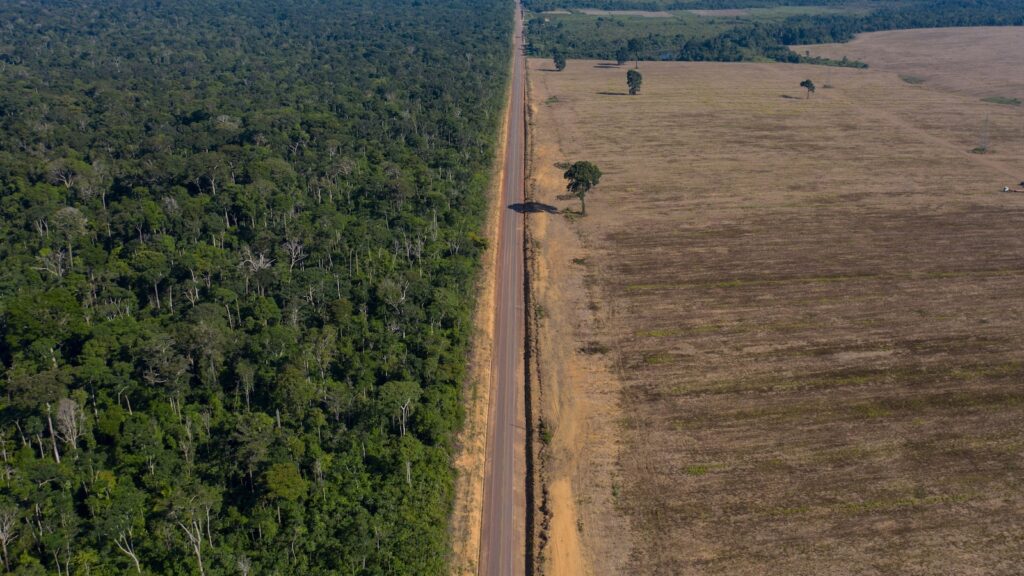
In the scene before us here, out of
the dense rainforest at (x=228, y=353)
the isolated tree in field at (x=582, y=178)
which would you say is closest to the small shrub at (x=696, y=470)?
the dense rainforest at (x=228, y=353)

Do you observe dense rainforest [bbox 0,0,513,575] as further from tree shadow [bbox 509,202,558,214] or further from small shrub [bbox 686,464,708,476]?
small shrub [bbox 686,464,708,476]

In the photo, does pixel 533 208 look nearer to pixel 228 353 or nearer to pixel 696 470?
pixel 228 353

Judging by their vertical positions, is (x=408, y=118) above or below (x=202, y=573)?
above

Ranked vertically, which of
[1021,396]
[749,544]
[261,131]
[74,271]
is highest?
[261,131]

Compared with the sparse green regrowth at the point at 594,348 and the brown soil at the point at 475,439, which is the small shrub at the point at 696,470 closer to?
the brown soil at the point at 475,439

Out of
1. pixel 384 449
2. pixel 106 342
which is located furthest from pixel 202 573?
pixel 106 342

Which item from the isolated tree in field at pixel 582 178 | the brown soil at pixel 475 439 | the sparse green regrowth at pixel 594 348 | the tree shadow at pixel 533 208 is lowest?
the brown soil at pixel 475 439

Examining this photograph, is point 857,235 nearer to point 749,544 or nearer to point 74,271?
point 749,544

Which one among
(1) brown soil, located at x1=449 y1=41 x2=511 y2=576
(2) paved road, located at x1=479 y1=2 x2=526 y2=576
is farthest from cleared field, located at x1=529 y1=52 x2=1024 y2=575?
(1) brown soil, located at x1=449 y1=41 x2=511 y2=576
